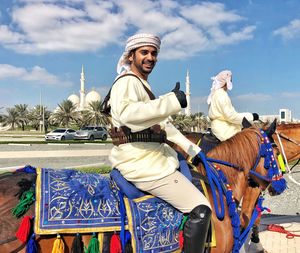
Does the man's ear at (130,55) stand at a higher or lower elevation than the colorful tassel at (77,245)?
higher

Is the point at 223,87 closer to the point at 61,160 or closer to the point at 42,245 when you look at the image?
the point at 42,245

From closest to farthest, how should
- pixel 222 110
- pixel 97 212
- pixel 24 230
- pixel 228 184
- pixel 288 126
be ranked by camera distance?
pixel 24 230, pixel 97 212, pixel 228 184, pixel 288 126, pixel 222 110

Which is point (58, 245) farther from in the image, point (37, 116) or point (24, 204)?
point (37, 116)

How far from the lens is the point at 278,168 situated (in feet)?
13.3

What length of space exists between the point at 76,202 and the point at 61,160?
1600cm

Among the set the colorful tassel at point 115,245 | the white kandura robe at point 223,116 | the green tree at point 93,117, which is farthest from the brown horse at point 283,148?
the green tree at point 93,117

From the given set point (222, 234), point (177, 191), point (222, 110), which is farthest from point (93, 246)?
point (222, 110)

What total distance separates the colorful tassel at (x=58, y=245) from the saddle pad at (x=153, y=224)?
53 centimetres

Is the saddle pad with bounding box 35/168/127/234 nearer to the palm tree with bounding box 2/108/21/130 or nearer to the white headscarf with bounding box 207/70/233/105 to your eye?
the white headscarf with bounding box 207/70/233/105

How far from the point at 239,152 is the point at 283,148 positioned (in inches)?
50.5

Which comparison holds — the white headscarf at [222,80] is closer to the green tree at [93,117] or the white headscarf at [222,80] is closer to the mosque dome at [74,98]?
the green tree at [93,117]

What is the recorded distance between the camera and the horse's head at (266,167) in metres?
3.96

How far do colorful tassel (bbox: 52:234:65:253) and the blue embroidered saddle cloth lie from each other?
61 mm

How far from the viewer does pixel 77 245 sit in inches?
108
